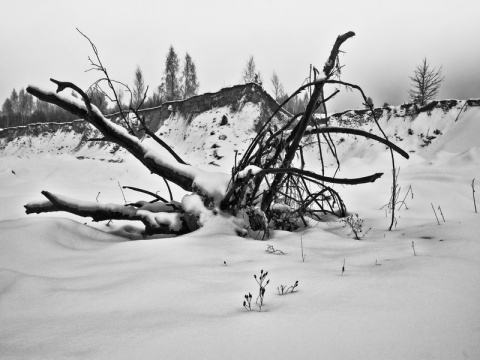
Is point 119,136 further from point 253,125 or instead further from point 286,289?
point 253,125

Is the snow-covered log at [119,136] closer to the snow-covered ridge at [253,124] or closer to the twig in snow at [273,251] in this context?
the twig in snow at [273,251]

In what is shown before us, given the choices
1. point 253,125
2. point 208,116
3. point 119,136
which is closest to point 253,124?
point 253,125

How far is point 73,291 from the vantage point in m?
0.90

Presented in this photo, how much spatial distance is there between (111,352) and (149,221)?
52.6 inches

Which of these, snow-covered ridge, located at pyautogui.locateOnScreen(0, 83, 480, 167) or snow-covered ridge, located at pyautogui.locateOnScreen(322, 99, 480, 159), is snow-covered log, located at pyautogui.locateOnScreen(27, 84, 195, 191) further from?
snow-covered ridge, located at pyautogui.locateOnScreen(322, 99, 480, 159)

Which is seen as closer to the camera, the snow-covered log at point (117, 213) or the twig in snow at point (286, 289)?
the twig in snow at point (286, 289)

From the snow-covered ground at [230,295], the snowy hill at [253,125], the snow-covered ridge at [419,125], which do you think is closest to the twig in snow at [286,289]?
the snow-covered ground at [230,295]

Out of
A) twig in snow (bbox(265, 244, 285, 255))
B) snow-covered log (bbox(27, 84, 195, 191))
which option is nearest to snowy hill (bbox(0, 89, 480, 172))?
snow-covered log (bbox(27, 84, 195, 191))

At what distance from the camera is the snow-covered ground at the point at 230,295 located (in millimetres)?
533

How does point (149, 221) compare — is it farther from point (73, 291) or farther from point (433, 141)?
point (433, 141)

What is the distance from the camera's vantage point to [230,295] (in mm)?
846

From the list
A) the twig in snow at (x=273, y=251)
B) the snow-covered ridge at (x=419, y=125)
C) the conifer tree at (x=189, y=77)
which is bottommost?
the twig in snow at (x=273, y=251)

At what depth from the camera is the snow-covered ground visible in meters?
0.53

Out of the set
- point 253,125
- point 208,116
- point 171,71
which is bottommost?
point 253,125
